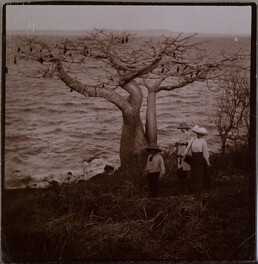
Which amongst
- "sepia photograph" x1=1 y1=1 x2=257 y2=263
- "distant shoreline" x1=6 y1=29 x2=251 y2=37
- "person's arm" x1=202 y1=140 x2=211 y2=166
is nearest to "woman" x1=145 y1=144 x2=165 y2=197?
"sepia photograph" x1=1 y1=1 x2=257 y2=263

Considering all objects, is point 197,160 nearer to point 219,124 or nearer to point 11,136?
point 219,124

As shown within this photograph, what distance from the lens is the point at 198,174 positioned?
4.17ft

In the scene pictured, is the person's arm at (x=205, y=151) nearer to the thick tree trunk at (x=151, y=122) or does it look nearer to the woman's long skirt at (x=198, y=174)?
the woman's long skirt at (x=198, y=174)

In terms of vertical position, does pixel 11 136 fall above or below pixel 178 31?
below

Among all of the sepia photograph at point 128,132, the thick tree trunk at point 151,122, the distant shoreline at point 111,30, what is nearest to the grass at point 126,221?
the sepia photograph at point 128,132

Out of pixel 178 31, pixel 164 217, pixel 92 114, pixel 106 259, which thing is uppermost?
pixel 178 31

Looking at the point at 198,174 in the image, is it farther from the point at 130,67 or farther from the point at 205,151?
the point at 130,67

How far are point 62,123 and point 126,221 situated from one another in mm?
310

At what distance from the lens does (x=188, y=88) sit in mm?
1287

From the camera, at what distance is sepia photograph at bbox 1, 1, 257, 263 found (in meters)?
→ 1.24

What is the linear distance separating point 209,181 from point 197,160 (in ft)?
0.21

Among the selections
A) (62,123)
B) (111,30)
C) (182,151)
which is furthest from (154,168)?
(111,30)

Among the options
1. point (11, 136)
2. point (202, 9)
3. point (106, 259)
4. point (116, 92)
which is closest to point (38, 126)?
point (11, 136)

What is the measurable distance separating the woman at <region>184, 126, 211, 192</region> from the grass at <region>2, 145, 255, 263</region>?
0.09 feet
